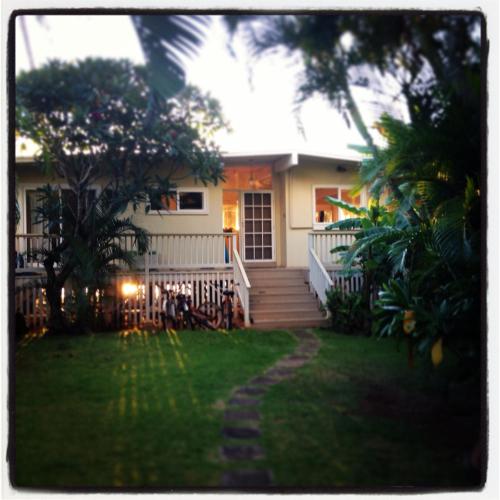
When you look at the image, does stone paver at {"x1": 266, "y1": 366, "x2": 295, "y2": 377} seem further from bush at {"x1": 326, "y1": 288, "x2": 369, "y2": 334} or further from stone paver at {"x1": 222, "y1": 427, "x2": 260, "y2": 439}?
bush at {"x1": 326, "y1": 288, "x2": 369, "y2": 334}

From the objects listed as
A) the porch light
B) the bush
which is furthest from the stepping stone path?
the porch light

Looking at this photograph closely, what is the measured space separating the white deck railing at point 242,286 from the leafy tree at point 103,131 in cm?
280

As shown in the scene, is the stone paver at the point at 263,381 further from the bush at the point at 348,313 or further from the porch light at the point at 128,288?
the porch light at the point at 128,288

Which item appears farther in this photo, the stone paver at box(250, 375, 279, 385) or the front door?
the front door

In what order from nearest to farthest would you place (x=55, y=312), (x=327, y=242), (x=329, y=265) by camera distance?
(x=55, y=312)
(x=329, y=265)
(x=327, y=242)

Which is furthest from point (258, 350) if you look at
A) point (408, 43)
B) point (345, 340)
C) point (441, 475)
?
point (408, 43)

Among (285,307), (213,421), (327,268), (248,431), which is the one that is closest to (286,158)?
(327,268)

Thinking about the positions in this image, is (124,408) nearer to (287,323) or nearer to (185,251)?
(287,323)

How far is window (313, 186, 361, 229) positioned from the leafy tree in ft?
18.3

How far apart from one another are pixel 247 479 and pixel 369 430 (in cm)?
130

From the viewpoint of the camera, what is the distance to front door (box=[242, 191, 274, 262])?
12617mm

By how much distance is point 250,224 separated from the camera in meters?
→ 12.7

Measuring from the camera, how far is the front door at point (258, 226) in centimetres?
1262

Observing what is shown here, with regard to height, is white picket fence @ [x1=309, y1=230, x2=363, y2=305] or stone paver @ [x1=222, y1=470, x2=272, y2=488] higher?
white picket fence @ [x1=309, y1=230, x2=363, y2=305]
